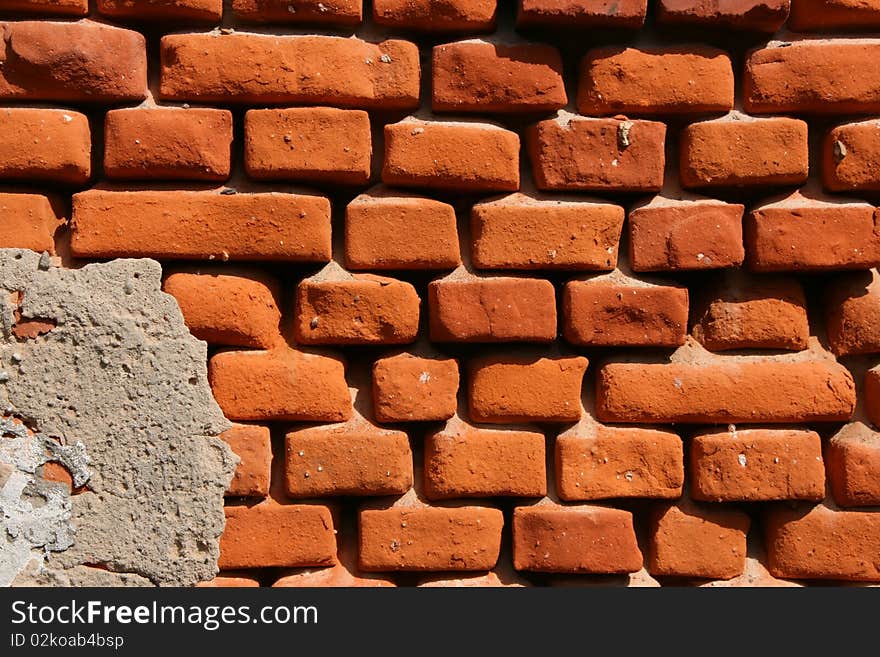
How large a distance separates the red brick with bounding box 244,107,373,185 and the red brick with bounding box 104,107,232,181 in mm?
64

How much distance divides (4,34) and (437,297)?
77 centimetres

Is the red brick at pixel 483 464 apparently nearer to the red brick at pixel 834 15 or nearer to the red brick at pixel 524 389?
the red brick at pixel 524 389

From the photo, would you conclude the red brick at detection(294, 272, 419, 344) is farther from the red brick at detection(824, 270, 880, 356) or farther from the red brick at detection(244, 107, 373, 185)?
the red brick at detection(824, 270, 880, 356)

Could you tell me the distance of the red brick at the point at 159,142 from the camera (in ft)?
4.67

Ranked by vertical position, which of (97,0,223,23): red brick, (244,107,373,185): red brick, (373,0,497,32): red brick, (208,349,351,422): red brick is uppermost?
(97,0,223,23): red brick

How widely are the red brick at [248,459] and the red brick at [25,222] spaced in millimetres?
404

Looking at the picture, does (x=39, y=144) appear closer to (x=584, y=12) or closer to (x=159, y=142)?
(x=159, y=142)

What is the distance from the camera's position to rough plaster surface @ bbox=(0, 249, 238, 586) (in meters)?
1.33

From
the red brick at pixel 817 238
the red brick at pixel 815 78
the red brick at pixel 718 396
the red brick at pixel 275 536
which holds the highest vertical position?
the red brick at pixel 815 78

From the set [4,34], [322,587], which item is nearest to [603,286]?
[322,587]

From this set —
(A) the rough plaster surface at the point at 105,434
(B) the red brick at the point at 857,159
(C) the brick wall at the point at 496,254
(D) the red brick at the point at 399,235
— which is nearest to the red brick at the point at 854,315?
(C) the brick wall at the point at 496,254

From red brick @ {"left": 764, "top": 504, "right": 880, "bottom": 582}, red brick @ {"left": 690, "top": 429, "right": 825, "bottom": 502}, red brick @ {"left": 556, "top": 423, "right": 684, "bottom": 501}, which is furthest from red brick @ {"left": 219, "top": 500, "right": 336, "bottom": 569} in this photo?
red brick @ {"left": 764, "top": 504, "right": 880, "bottom": 582}

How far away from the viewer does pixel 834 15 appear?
4.91 ft

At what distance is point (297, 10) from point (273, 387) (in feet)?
1.94
